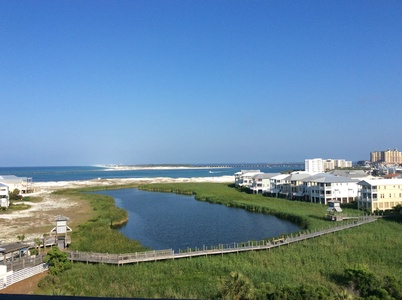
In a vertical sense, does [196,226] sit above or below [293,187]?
below

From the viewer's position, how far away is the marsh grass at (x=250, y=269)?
61.4ft

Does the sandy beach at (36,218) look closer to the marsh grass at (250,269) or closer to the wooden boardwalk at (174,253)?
the marsh grass at (250,269)

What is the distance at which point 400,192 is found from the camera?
48.4 meters

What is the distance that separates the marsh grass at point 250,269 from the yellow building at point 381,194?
14416 mm

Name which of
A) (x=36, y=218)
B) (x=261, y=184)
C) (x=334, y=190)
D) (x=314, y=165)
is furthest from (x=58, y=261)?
(x=314, y=165)

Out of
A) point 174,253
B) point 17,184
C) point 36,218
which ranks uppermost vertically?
point 17,184

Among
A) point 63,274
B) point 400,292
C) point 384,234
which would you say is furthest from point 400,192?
point 63,274

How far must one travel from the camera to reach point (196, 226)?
39938mm

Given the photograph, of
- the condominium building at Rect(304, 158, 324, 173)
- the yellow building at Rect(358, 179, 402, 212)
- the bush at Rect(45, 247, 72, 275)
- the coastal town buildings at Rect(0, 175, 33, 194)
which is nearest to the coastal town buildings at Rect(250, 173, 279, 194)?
the yellow building at Rect(358, 179, 402, 212)

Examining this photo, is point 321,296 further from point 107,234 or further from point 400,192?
point 400,192

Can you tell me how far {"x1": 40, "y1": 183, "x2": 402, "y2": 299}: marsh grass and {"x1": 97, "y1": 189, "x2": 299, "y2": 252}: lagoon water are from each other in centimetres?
460

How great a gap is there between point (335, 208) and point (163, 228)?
20.6 metres

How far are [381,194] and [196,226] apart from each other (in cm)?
2553

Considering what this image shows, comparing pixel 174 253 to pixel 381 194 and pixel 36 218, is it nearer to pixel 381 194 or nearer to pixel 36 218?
pixel 36 218
